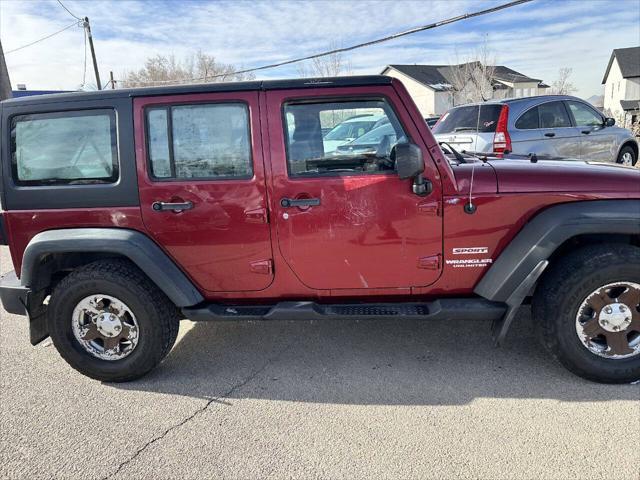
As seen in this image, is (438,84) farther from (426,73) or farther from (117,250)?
(117,250)

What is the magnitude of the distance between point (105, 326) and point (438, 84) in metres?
46.0

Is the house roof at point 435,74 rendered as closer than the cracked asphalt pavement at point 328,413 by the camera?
No

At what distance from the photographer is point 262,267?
10.2 feet

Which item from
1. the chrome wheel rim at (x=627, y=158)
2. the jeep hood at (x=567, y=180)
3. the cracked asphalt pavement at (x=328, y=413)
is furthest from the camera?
the chrome wheel rim at (x=627, y=158)

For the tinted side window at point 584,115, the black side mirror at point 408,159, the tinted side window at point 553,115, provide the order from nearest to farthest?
the black side mirror at point 408,159, the tinted side window at point 553,115, the tinted side window at point 584,115

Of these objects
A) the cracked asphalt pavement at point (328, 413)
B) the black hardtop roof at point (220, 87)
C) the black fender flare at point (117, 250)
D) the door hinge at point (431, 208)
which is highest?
the black hardtop roof at point (220, 87)

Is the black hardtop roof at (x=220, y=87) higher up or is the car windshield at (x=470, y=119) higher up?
the car windshield at (x=470, y=119)

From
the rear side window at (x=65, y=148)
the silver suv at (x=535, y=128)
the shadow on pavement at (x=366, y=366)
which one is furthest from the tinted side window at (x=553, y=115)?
the rear side window at (x=65, y=148)

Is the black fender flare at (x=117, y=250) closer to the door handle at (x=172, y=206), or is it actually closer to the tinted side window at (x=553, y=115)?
the door handle at (x=172, y=206)

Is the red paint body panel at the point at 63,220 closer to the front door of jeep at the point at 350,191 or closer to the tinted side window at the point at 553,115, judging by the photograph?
the front door of jeep at the point at 350,191

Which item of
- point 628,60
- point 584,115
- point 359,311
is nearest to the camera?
point 359,311

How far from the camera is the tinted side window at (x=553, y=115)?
24.4 feet

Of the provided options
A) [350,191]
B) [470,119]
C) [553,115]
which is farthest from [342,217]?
[553,115]

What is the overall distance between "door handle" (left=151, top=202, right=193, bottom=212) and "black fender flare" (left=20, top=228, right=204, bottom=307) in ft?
0.72
